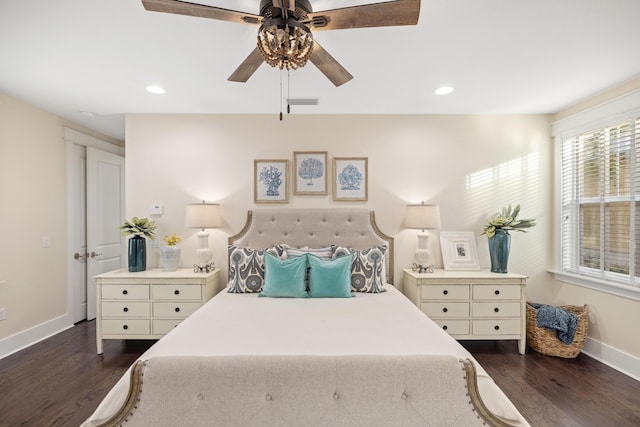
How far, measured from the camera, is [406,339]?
167 centimetres

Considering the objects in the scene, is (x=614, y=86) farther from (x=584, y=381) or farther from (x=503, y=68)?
(x=584, y=381)

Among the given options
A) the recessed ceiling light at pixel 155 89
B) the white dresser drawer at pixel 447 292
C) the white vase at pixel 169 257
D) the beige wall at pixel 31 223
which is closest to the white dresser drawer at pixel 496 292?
the white dresser drawer at pixel 447 292

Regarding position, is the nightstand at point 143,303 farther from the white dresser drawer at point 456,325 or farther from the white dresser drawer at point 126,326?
the white dresser drawer at point 456,325

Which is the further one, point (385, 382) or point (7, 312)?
point (7, 312)

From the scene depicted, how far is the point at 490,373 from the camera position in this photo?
2.56 meters

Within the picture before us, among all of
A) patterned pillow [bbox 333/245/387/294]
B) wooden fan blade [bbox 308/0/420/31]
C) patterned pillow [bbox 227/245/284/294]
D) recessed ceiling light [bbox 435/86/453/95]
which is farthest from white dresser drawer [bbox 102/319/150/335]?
recessed ceiling light [bbox 435/86/453/95]

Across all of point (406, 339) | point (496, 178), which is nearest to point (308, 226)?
point (406, 339)

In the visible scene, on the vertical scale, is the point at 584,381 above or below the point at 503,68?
below

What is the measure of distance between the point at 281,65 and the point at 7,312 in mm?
3613

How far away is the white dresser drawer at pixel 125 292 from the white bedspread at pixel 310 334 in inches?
36.0

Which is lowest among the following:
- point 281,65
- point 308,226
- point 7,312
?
point 7,312

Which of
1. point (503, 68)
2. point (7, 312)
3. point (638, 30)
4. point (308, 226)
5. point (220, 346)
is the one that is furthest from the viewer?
point (308, 226)

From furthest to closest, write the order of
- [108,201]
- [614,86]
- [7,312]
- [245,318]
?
[108,201] → [7,312] → [614,86] → [245,318]

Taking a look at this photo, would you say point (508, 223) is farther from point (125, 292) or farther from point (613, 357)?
point (125, 292)
